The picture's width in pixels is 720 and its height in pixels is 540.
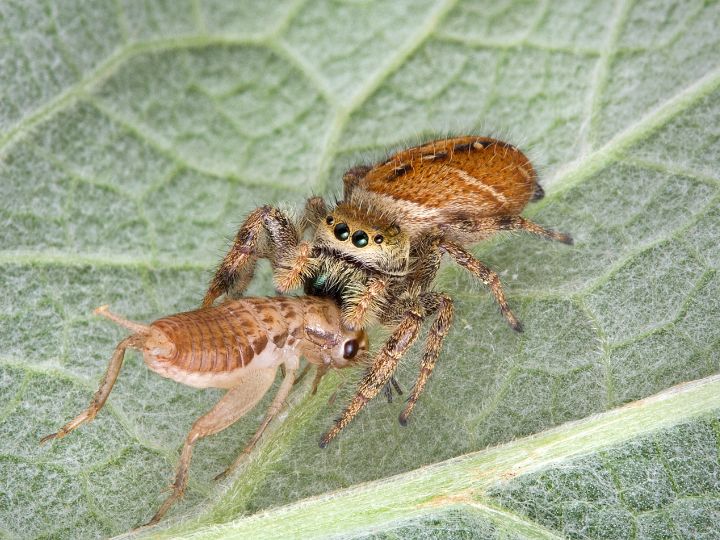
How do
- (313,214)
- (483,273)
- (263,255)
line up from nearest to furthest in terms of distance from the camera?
(483,273), (263,255), (313,214)

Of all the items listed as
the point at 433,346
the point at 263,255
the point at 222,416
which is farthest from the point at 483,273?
the point at 222,416

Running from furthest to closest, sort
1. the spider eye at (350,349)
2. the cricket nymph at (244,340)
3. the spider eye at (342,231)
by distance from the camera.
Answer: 1. the spider eye at (342,231)
2. the spider eye at (350,349)
3. the cricket nymph at (244,340)

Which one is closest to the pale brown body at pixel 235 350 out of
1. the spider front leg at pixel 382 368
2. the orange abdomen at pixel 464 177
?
the spider front leg at pixel 382 368

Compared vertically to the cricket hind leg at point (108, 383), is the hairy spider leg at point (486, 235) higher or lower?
lower

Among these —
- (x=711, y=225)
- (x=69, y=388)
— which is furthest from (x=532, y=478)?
(x=69, y=388)

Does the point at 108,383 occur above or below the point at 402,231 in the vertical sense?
above

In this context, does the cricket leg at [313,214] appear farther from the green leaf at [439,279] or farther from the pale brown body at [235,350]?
the pale brown body at [235,350]

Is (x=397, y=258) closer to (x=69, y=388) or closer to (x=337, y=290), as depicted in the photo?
(x=337, y=290)

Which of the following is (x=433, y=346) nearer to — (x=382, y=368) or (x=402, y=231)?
(x=382, y=368)
